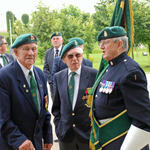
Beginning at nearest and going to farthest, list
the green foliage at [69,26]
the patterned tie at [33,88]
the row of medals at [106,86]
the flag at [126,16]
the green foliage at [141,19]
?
the row of medals at [106,86]
the patterned tie at [33,88]
the flag at [126,16]
the green foliage at [141,19]
the green foliage at [69,26]

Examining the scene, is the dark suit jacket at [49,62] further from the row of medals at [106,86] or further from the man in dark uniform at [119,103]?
the row of medals at [106,86]

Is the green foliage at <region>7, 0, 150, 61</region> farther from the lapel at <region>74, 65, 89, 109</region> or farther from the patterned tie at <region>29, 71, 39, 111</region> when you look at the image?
the patterned tie at <region>29, 71, 39, 111</region>

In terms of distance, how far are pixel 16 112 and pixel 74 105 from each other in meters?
0.83

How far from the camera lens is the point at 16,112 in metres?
2.08

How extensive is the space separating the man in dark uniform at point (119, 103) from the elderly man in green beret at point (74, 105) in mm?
442

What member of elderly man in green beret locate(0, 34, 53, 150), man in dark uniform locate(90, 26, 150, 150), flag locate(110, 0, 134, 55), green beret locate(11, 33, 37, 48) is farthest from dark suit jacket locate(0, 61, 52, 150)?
flag locate(110, 0, 134, 55)

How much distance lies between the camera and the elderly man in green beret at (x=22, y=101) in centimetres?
200

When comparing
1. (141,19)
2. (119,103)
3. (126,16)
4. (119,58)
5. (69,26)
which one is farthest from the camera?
(69,26)

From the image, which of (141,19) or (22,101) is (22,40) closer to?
(22,101)

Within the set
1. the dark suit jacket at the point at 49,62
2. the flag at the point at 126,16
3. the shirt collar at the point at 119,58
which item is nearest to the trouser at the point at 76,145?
the shirt collar at the point at 119,58

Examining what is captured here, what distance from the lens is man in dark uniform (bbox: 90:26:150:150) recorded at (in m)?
1.74

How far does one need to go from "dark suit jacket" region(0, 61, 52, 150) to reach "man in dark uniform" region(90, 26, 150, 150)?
2.05 ft

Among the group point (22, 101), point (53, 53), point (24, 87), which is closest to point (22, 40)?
point (24, 87)

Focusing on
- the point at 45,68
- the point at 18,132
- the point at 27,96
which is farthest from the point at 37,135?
the point at 45,68
